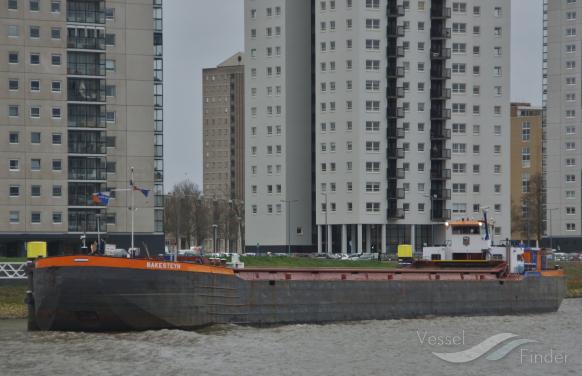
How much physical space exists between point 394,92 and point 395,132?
5.92 m

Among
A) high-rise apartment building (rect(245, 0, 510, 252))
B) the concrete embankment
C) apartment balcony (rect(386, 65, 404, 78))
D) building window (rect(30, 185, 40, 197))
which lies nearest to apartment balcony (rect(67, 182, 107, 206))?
building window (rect(30, 185, 40, 197))

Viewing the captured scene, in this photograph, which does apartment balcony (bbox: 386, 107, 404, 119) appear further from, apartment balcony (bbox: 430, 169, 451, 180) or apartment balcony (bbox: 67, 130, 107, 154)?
apartment balcony (bbox: 67, 130, 107, 154)

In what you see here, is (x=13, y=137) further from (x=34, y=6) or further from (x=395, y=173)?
(x=395, y=173)

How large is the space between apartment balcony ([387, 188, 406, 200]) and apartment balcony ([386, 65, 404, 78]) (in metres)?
16.7

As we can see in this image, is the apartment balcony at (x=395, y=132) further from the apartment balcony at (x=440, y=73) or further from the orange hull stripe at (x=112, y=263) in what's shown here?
the orange hull stripe at (x=112, y=263)

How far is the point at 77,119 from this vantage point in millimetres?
105938

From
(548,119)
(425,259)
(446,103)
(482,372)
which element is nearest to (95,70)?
(425,259)

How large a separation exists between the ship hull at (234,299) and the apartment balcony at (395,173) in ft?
252

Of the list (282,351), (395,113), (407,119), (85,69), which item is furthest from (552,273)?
Result: (407,119)

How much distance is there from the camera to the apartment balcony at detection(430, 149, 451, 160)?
148m

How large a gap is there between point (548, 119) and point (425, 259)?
12396 cm

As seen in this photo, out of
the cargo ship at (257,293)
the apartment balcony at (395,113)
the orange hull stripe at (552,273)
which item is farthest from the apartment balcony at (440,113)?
the orange hull stripe at (552,273)

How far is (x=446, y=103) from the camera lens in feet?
487

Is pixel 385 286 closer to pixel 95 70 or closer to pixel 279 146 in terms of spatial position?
pixel 95 70
